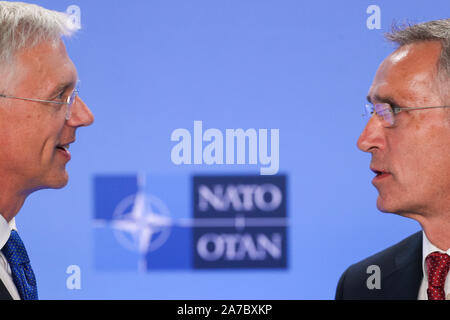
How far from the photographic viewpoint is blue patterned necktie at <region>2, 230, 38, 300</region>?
68.6 inches

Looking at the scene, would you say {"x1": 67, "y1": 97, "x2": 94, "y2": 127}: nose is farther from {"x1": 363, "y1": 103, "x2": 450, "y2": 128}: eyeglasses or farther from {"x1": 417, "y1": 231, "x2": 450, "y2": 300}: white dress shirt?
{"x1": 417, "y1": 231, "x2": 450, "y2": 300}: white dress shirt

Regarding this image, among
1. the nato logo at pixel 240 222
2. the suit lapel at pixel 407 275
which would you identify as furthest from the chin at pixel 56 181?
the suit lapel at pixel 407 275

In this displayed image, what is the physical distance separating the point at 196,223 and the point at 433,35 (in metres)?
1.20

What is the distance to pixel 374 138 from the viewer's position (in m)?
1.99

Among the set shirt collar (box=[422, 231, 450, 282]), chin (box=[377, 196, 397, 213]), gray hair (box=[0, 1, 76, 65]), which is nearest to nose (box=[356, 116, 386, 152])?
chin (box=[377, 196, 397, 213])

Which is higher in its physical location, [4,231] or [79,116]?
[79,116]

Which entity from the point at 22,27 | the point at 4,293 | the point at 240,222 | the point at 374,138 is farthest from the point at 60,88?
the point at 240,222

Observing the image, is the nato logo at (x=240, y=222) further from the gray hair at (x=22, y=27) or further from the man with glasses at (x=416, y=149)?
the gray hair at (x=22, y=27)

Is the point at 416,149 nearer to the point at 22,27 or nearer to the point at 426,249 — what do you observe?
the point at 426,249

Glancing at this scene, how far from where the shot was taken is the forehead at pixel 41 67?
1.78 m

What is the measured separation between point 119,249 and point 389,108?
1.26 meters

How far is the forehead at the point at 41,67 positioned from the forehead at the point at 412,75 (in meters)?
0.91
